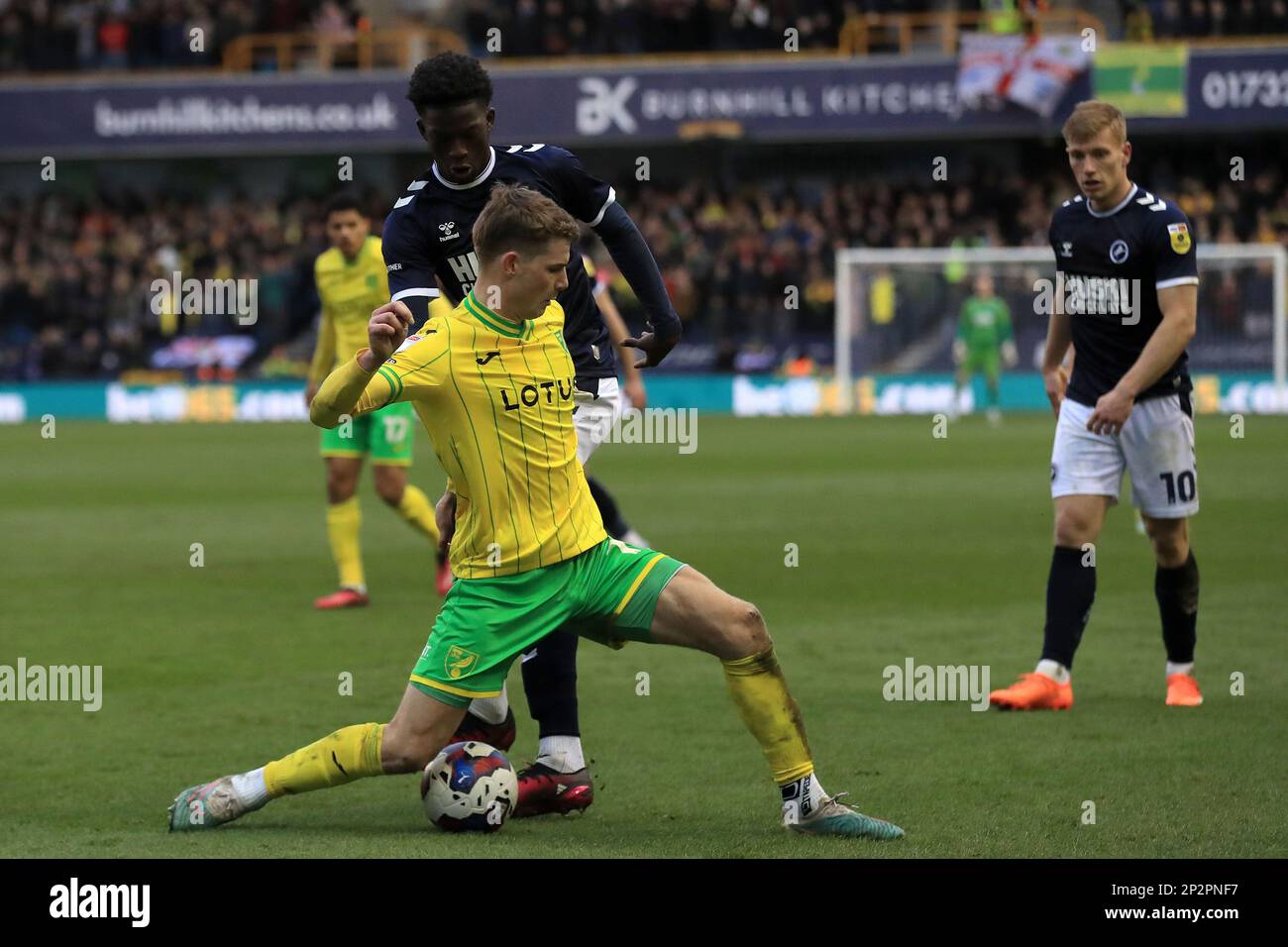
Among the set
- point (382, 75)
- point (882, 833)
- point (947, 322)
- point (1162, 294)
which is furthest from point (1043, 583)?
point (382, 75)

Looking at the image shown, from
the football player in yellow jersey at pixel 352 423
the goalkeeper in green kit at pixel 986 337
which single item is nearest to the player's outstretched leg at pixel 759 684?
the football player in yellow jersey at pixel 352 423

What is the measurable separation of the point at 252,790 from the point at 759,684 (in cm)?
147

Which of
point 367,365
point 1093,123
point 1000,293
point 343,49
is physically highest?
point 343,49

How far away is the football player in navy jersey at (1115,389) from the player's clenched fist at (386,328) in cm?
308

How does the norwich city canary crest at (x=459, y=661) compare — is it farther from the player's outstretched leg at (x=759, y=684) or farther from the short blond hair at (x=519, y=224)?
the short blond hair at (x=519, y=224)

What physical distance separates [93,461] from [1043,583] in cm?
1386

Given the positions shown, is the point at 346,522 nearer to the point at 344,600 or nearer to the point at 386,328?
the point at 344,600

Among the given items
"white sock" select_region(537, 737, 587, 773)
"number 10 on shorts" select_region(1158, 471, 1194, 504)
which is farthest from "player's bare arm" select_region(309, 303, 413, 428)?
"number 10 on shorts" select_region(1158, 471, 1194, 504)

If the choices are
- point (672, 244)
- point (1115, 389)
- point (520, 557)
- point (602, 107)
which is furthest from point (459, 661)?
point (602, 107)

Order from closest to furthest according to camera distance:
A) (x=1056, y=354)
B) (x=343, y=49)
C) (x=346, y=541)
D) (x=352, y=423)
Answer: (x=1056, y=354)
(x=352, y=423)
(x=346, y=541)
(x=343, y=49)

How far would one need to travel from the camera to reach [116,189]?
3909cm

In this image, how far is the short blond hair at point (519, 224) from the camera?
4926 mm

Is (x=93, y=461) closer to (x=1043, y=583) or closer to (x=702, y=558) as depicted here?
(x=702, y=558)

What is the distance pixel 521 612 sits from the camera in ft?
16.6
